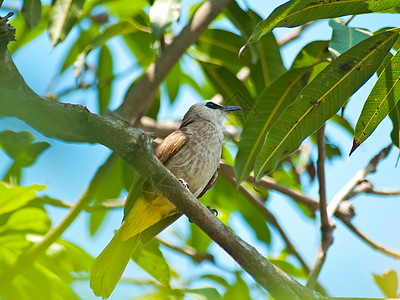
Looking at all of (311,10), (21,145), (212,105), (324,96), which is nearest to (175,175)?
(212,105)

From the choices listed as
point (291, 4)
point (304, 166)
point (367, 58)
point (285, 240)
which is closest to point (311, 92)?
point (367, 58)

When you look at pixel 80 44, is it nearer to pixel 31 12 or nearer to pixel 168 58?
pixel 168 58

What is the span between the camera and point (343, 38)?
246 cm

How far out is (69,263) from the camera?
1.89 metres

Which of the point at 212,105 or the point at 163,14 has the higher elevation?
the point at 212,105

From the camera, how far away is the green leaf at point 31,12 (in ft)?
9.18

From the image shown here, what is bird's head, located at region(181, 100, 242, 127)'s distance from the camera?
Answer: 12.3 feet

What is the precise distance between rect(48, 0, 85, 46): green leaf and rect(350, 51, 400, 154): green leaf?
1913 millimetres

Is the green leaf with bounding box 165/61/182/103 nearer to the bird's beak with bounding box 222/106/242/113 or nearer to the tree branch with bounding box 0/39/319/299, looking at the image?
the bird's beak with bounding box 222/106/242/113

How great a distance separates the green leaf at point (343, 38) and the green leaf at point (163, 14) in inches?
39.8

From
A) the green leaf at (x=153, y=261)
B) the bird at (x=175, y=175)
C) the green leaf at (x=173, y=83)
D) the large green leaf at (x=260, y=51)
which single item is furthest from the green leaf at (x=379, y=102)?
the green leaf at (x=173, y=83)

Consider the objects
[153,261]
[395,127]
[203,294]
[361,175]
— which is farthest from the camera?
[361,175]

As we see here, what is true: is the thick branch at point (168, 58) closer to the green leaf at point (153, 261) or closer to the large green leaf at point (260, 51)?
the large green leaf at point (260, 51)

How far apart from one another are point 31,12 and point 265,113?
5.24ft
